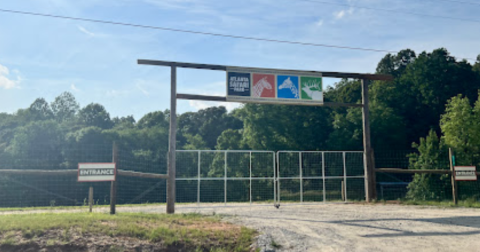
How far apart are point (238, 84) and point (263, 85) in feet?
3.07

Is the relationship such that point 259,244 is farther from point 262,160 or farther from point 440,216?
point 262,160

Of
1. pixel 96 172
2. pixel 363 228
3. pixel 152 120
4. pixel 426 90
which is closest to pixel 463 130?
pixel 426 90

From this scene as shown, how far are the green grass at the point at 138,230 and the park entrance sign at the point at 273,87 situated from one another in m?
5.99

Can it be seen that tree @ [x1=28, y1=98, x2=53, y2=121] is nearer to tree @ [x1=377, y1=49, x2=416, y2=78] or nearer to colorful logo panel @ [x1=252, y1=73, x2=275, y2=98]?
tree @ [x1=377, y1=49, x2=416, y2=78]

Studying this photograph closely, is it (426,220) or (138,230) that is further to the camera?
(426,220)

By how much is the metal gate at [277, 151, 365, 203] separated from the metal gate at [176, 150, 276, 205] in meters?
0.77

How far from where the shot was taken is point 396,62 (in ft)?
176

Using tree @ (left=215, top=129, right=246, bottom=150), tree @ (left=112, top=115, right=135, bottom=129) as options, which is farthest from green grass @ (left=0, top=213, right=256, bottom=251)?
tree @ (left=112, top=115, right=135, bottom=129)

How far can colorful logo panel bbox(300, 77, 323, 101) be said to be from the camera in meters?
14.9

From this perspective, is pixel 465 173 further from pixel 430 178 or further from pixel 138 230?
pixel 138 230

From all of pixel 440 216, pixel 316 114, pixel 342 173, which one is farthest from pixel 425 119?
pixel 440 216

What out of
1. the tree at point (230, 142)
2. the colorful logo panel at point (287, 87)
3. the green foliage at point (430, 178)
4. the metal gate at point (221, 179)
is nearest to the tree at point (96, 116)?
the tree at point (230, 142)

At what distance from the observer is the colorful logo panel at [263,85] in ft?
A: 46.9

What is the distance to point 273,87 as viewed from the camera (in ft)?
47.4
